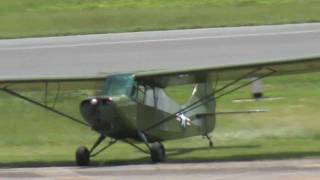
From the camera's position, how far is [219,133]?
2100cm

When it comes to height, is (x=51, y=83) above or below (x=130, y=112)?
below

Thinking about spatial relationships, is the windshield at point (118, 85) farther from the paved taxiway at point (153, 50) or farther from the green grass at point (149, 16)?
the green grass at point (149, 16)

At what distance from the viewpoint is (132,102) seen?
15.8 metres

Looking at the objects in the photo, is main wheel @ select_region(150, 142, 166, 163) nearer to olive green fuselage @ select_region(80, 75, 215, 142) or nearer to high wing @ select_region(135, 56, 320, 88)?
olive green fuselage @ select_region(80, 75, 215, 142)

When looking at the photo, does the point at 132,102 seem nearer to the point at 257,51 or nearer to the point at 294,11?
the point at 257,51

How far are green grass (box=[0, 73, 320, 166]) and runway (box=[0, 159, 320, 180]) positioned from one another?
1104 millimetres

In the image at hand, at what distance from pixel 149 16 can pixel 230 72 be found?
1802 cm

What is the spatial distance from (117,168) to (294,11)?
68.1 feet

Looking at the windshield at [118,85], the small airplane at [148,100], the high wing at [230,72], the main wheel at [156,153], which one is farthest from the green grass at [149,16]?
the main wheel at [156,153]

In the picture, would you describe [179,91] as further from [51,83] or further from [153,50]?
[51,83]

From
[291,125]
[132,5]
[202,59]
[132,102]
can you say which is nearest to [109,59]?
[202,59]

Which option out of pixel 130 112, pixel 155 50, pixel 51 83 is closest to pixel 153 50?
pixel 155 50

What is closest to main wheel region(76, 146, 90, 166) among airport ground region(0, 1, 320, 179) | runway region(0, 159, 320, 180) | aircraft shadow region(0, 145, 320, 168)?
aircraft shadow region(0, 145, 320, 168)

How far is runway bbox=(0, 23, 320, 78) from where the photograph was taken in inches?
1122
